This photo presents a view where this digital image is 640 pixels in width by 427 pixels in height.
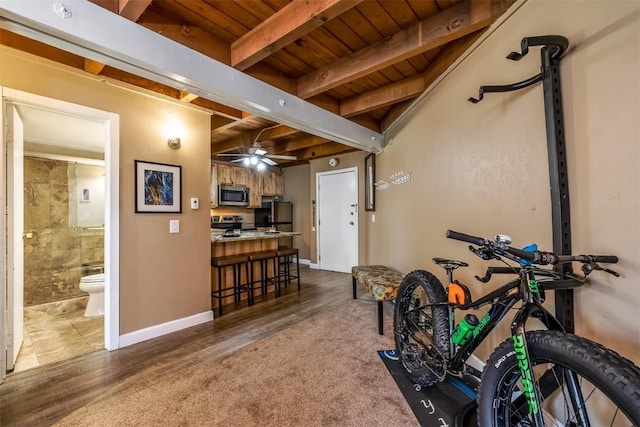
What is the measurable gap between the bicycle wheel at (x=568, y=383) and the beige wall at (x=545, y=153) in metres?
0.26

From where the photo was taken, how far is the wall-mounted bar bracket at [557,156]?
1189 millimetres

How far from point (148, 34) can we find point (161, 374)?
7.72ft

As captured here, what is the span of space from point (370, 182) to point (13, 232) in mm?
4101

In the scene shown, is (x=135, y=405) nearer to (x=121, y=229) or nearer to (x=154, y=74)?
(x=121, y=229)

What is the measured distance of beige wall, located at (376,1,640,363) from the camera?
3.27 ft

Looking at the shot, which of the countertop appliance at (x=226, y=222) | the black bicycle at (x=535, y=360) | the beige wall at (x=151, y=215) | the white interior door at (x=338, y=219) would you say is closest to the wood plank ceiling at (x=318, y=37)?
the beige wall at (x=151, y=215)

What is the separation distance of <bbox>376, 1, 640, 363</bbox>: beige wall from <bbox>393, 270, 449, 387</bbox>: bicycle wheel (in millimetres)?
431

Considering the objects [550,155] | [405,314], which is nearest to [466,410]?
[405,314]

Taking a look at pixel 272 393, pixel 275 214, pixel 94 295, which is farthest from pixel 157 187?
pixel 275 214

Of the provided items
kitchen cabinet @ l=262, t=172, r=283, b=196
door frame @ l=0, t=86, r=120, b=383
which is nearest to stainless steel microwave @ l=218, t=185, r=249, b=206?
kitchen cabinet @ l=262, t=172, r=283, b=196

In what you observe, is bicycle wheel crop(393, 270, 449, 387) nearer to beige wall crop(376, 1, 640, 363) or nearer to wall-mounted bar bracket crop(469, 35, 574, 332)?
beige wall crop(376, 1, 640, 363)

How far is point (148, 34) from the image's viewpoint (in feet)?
5.53

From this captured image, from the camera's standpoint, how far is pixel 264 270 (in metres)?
4.04

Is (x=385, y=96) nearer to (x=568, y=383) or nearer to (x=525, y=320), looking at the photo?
(x=525, y=320)
